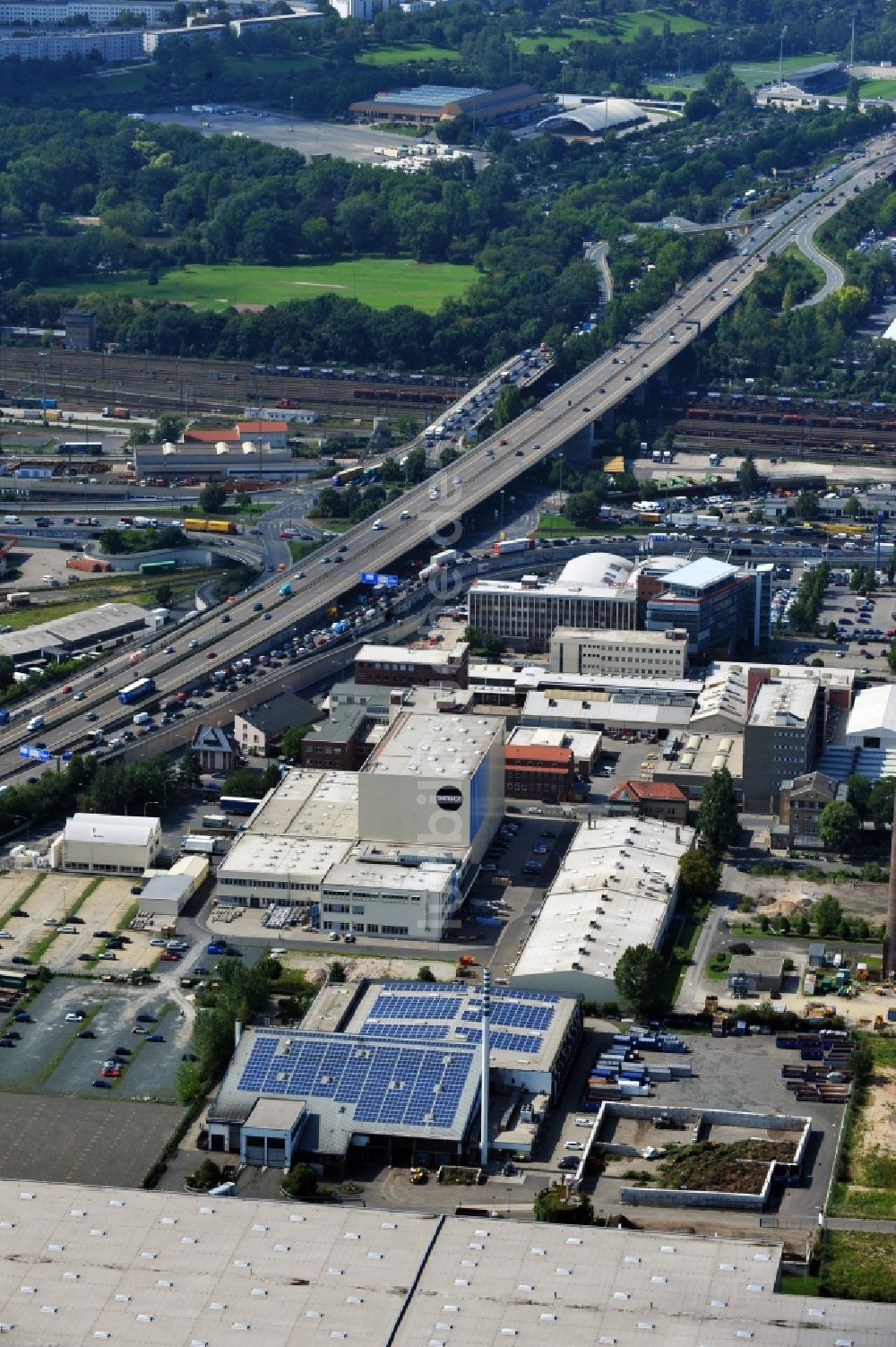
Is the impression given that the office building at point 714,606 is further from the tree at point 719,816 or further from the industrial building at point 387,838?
the industrial building at point 387,838

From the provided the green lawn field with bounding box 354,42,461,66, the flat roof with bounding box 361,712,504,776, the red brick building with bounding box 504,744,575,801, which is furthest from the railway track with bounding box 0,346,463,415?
the green lawn field with bounding box 354,42,461,66

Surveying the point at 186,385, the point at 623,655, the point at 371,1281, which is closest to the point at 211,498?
the point at 186,385

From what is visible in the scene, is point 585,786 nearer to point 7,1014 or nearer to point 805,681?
point 805,681

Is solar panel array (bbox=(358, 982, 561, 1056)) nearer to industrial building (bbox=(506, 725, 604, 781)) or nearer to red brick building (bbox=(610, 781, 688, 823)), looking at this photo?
red brick building (bbox=(610, 781, 688, 823))

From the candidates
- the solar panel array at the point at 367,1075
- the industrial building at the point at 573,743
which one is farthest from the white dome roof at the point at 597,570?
the solar panel array at the point at 367,1075

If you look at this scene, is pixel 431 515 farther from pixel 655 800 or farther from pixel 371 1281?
pixel 371 1281

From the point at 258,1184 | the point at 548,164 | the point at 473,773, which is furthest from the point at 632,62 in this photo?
the point at 258,1184

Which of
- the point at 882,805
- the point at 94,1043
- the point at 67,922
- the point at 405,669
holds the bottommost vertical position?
the point at 67,922
